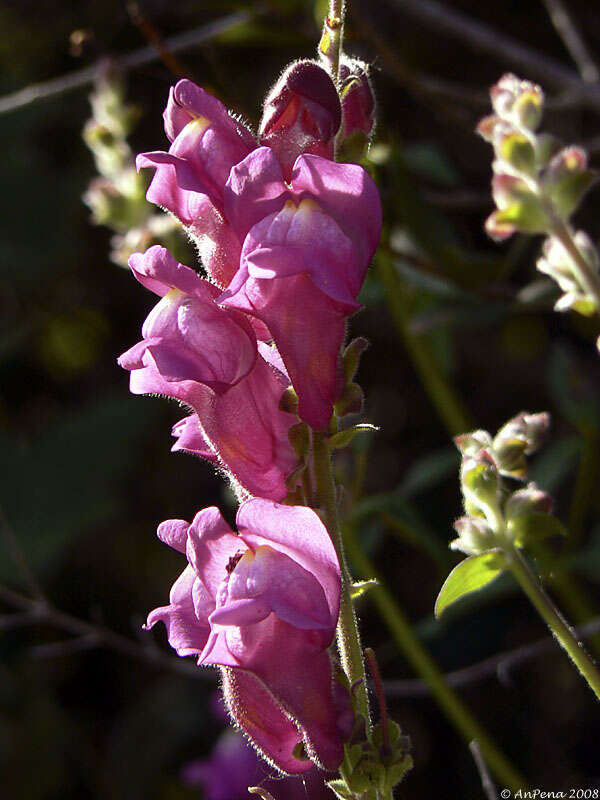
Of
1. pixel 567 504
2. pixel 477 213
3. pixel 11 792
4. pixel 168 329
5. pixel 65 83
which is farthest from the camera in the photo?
pixel 11 792

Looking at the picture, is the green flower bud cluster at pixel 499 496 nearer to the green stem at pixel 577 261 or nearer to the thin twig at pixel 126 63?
the green stem at pixel 577 261

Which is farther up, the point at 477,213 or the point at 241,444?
the point at 477,213

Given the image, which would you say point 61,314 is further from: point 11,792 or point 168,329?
point 168,329

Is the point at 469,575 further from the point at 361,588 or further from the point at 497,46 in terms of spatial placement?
the point at 497,46

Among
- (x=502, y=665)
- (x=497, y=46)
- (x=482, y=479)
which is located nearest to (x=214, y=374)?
(x=482, y=479)

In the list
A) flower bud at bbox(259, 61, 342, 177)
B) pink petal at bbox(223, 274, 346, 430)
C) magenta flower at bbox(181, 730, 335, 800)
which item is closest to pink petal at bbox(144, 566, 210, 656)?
pink petal at bbox(223, 274, 346, 430)

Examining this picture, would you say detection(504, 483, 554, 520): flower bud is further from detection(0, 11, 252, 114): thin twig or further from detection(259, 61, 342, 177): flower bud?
detection(0, 11, 252, 114): thin twig

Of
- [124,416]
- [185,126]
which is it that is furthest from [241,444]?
[124,416]
